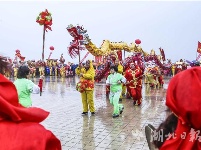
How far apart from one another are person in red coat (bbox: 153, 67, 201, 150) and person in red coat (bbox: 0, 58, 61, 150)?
27.5 inches

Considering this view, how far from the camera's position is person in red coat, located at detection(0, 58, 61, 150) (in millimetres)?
1373

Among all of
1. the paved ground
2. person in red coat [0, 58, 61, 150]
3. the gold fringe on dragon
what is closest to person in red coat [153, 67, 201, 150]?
person in red coat [0, 58, 61, 150]

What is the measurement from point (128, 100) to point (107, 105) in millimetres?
1615

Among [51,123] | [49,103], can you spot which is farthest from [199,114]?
[49,103]

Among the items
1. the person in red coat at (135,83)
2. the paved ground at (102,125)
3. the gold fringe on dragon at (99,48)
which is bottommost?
the paved ground at (102,125)

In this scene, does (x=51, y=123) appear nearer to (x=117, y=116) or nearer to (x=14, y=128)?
(x=117, y=116)

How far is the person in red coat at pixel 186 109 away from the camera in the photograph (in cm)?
161

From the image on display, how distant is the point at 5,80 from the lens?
148 centimetres

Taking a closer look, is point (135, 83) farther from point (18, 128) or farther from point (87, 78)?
point (18, 128)

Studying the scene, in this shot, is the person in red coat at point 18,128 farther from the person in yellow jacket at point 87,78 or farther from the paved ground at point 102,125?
the person in yellow jacket at point 87,78

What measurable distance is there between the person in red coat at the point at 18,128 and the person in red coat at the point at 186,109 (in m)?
0.70

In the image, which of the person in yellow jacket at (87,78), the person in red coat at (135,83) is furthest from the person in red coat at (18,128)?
the person in red coat at (135,83)

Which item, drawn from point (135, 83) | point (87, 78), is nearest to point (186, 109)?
point (87, 78)

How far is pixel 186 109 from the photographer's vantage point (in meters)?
1.61
